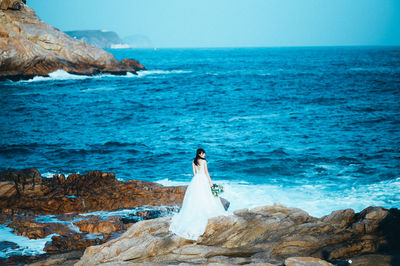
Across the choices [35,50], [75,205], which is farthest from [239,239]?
[35,50]

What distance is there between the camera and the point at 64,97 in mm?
48344

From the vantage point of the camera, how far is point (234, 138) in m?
28.6

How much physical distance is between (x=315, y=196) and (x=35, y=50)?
181 feet

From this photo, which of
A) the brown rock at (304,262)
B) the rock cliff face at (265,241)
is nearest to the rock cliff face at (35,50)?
the rock cliff face at (265,241)

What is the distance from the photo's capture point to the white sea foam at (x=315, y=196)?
634 inches

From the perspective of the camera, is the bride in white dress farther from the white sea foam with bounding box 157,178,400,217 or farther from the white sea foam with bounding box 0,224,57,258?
the white sea foam with bounding box 157,178,400,217

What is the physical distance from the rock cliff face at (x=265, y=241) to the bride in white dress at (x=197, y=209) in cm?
20

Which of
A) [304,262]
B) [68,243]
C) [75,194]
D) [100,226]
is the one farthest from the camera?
[75,194]

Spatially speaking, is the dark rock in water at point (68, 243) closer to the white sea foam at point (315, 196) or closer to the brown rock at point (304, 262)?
the white sea foam at point (315, 196)

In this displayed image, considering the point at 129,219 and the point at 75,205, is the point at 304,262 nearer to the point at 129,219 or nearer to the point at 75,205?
the point at 129,219

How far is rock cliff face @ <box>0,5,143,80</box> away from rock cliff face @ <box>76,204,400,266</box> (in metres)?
54.5

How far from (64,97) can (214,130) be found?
25902 mm

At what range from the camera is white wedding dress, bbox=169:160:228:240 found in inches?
361

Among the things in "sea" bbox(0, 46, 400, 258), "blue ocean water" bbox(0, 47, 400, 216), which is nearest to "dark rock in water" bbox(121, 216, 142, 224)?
"sea" bbox(0, 46, 400, 258)
